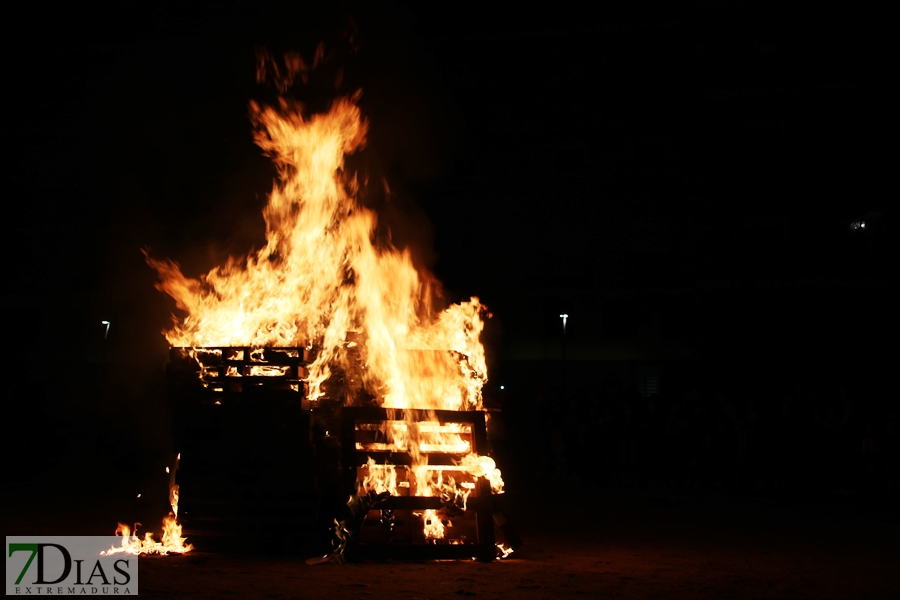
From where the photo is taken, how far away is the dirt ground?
22.4ft

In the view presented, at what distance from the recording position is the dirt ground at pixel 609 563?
22.4 ft

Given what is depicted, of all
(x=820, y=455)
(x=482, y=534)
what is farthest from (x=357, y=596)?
(x=820, y=455)

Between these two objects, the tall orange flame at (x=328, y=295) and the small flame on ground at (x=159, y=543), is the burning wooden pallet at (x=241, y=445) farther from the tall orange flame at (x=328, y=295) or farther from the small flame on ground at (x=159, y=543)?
the tall orange flame at (x=328, y=295)

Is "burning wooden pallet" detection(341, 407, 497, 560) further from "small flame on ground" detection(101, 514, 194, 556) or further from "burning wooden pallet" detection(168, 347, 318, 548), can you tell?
"small flame on ground" detection(101, 514, 194, 556)

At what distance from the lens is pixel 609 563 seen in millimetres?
8156

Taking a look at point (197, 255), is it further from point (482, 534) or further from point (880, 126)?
point (880, 126)

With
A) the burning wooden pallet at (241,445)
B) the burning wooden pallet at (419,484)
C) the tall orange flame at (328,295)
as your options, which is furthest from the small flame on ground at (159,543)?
the tall orange flame at (328,295)

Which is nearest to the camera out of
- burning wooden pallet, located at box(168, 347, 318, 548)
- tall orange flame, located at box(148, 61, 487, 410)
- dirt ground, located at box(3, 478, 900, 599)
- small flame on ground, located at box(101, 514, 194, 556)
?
dirt ground, located at box(3, 478, 900, 599)

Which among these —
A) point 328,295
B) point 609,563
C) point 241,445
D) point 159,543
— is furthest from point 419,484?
point 159,543

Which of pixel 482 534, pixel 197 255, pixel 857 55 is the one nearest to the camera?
pixel 482 534

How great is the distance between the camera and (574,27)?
2772 centimetres

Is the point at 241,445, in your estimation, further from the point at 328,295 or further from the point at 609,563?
the point at 609,563

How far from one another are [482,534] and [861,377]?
2299 centimetres

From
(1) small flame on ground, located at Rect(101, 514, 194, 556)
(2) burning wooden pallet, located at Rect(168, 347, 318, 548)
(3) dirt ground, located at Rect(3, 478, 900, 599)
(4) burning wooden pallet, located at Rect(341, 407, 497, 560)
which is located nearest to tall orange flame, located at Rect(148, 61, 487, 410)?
(2) burning wooden pallet, located at Rect(168, 347, 318, 548)
